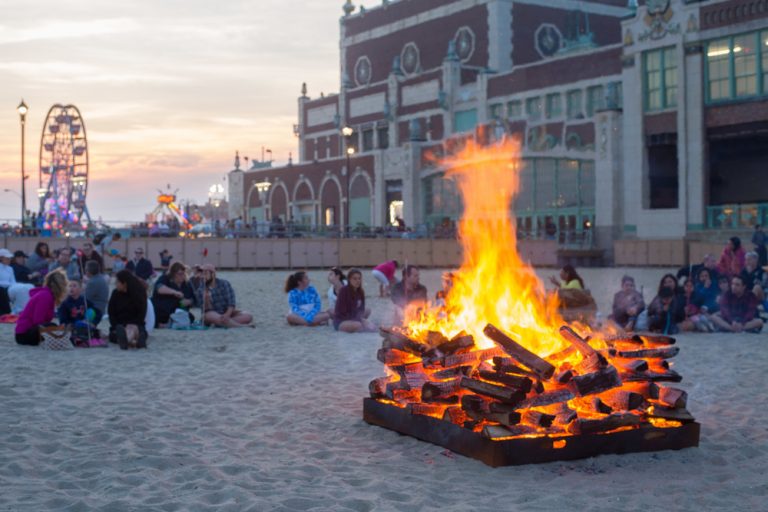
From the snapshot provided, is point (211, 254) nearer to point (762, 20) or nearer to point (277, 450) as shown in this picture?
point (762, 20)

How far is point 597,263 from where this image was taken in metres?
44.9

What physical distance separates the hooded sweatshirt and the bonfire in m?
6.95

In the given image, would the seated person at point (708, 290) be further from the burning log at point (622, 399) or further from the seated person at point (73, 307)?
the seated person at point (73, 307)

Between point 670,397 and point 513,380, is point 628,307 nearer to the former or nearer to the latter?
point 670,397

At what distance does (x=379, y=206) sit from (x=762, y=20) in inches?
1124

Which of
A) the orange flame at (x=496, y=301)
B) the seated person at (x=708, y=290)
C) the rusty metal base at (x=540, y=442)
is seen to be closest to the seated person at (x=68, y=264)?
the seated person at (x=708, y=290)

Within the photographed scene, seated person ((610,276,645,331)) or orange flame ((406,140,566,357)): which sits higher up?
orange flame ((406,140,566,357))

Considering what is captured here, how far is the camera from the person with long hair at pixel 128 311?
13984 mm

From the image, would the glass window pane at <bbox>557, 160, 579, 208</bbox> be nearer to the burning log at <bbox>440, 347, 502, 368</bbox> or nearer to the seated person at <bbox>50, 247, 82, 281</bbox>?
the seated person at <bbox>50, 247, 82, 281</bbox>

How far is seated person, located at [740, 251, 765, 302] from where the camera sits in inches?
680

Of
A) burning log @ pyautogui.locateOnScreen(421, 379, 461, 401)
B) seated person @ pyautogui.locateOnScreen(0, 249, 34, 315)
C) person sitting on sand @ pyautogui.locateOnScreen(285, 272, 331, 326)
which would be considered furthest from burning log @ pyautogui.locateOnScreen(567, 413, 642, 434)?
seated person @ pyautogui.locateOnScreen(0, 249, 34, 315)

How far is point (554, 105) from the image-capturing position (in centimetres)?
5278

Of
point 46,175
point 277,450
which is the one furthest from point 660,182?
point 46,175

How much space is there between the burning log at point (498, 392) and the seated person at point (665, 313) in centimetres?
923
